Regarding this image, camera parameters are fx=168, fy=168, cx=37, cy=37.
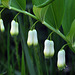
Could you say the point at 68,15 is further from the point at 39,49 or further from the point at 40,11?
the point at 39,49

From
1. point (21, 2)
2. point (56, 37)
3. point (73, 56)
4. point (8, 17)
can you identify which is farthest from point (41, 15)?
point (8, 17)

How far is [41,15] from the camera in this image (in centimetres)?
94

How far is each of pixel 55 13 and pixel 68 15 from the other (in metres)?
0.12

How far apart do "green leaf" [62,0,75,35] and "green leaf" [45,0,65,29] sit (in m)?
0.08

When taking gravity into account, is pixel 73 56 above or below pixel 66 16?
below

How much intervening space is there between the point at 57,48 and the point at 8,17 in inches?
35.2

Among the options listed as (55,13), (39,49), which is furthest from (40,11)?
(39,49)

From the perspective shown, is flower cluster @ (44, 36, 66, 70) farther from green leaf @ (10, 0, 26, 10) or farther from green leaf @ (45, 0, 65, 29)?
green leaf @ (10, 0, 26, 10)

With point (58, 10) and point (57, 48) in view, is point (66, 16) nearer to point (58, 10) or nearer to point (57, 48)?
point (58, 10)

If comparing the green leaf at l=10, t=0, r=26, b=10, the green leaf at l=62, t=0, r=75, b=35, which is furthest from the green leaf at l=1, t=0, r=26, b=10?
the green leaf at l=62, t=0, r=75, b=35

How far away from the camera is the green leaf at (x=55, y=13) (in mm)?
994

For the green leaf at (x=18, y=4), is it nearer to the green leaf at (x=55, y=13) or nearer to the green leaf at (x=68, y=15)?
the green leaf at (x=55, y=13)

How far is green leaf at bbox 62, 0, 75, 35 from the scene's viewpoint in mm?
1063

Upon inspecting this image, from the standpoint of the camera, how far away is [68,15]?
3.59 ft
